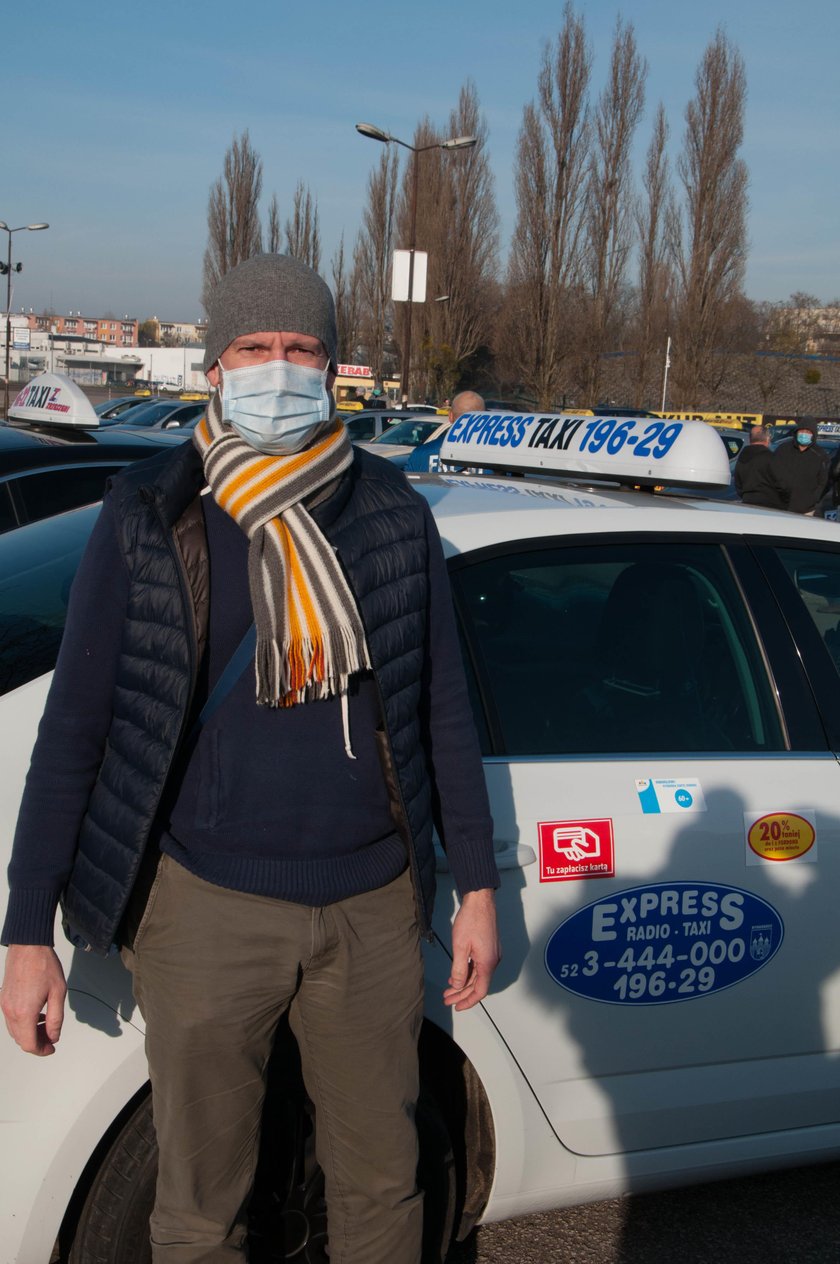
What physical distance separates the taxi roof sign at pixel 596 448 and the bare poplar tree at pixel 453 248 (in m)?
35.0

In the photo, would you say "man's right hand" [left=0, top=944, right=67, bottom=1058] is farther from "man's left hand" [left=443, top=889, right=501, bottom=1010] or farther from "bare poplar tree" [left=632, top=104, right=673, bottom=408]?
"bare poplar tree" [left=632, top=104, right=673, bottom=408]

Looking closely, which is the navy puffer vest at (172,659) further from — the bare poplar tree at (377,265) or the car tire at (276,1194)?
the bare poplar tree at (377,265)

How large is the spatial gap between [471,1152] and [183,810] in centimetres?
96

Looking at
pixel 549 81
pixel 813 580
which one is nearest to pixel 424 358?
pixel 549 81

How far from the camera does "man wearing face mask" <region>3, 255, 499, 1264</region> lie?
5.40ft

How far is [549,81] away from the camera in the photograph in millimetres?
33906

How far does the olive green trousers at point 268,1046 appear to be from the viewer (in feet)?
5.48

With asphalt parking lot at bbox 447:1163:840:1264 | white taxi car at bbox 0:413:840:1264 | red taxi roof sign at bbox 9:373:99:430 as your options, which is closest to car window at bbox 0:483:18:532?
red taxi roof sign at bbox 9:373:99:430

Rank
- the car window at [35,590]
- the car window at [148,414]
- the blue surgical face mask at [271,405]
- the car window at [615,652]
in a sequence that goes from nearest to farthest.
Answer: the blue surgical face mask at [271,405]
the car window at [35,590]
the car window at [615,652]
the car window at [148,414]

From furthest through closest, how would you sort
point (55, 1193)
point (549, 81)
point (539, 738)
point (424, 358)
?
point (424, 358) < point (549, 81) < point (539, 738) < point (55, 1193)

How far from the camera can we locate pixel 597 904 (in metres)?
2.18

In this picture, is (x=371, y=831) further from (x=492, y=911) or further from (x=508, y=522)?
(x=508, y=522)

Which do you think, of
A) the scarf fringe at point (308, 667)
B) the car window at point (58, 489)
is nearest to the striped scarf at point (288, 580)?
the scarf fringe at point (308, 667)

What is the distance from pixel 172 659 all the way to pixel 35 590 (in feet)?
3.14
